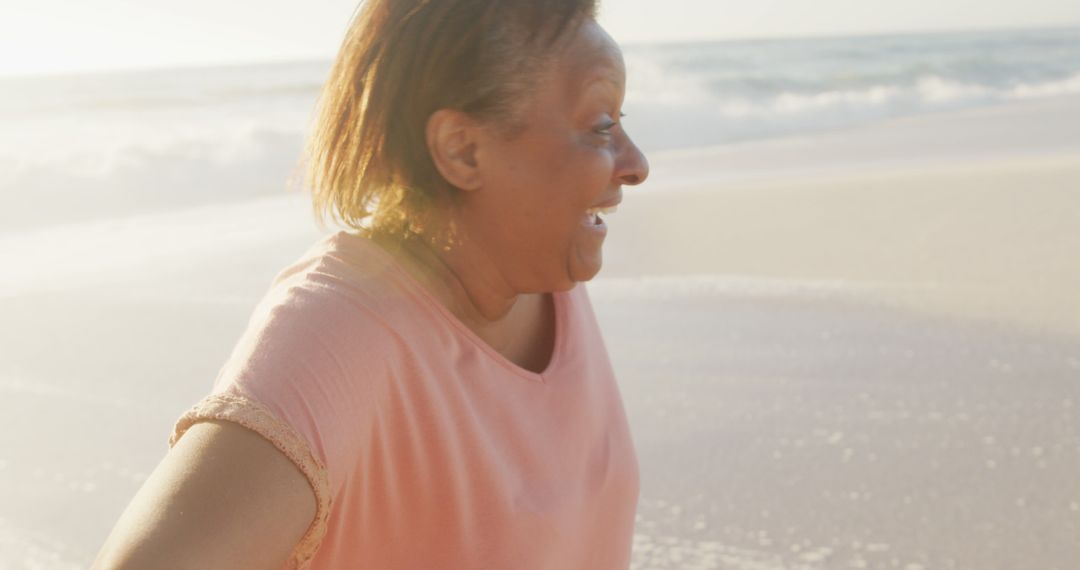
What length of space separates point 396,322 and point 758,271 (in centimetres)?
443

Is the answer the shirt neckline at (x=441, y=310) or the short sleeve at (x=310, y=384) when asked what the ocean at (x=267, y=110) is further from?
the short sleeve at (x=310, y=384)

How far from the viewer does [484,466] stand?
1.33 m

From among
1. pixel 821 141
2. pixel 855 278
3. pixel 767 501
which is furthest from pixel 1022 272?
pixel 821 141

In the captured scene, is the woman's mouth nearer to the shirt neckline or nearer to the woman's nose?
the woman's nose

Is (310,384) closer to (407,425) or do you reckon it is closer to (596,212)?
(407,425)

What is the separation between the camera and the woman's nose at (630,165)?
4.73ft

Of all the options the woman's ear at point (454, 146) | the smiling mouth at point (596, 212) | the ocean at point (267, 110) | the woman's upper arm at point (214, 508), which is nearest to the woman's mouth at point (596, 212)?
the smiling mouth at point (596, 212)

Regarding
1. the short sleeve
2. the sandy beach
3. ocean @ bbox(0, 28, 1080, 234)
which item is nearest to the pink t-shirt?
the short sleeve

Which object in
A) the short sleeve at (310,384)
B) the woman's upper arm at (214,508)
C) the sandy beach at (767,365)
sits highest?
the sandy beach at (767,365)

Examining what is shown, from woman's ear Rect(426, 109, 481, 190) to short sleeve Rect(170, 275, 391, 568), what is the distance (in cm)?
25

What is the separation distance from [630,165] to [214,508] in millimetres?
681

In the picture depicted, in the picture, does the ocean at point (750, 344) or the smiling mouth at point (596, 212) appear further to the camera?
the ocean at point (750, 344)

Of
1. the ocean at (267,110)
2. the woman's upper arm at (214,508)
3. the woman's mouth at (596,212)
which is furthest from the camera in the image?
the ocean at (267,110)

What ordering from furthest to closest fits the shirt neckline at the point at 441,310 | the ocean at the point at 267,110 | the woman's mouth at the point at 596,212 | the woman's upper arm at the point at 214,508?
the ocean at the point at 267,110 < the woman's mouth at the point at 596,212 < the shirt neckline at the point at 441,310 < the woman's upper arm at the point at 214,508
